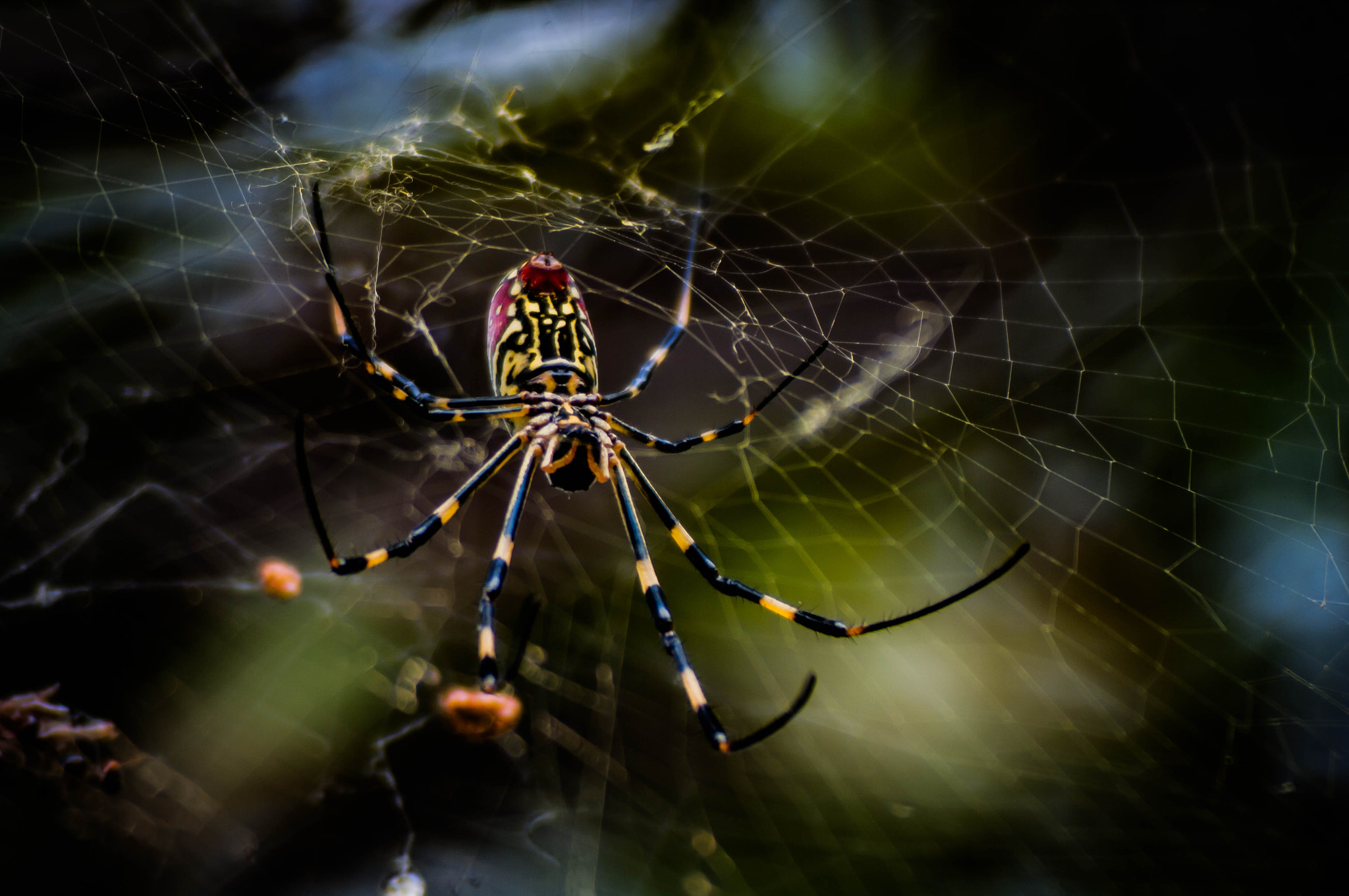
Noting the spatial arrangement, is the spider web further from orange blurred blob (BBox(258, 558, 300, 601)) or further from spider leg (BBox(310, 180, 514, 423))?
spider leg (BBox(310, 180, 514, 423))

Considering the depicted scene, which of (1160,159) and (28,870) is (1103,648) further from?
(28,870)

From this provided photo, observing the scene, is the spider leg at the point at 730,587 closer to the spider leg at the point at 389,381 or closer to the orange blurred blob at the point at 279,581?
the spider leg at the point at 389,381

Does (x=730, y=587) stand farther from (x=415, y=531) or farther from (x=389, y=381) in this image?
(x=389, y=381)

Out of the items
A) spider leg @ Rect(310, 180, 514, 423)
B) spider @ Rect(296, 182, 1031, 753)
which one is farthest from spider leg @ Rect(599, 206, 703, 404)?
spider leg @ Rect(310, 180, 514, 423)

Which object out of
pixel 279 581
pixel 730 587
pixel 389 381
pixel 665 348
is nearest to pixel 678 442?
pixel 665 348

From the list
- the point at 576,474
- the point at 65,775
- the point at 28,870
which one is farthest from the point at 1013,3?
the point at 28,870

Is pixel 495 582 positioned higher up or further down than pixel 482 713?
higher up
